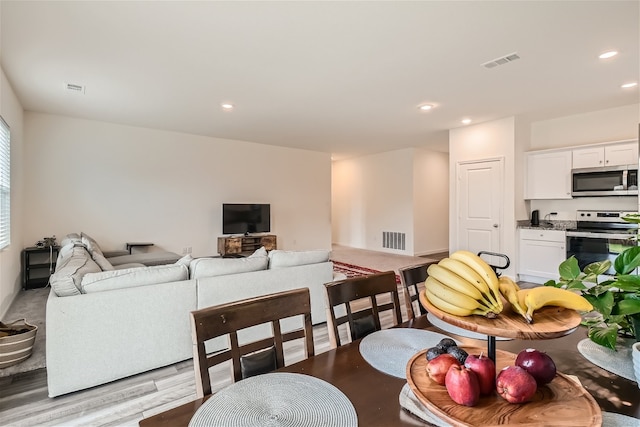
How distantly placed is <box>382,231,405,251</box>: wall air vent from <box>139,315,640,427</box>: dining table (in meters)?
6.65

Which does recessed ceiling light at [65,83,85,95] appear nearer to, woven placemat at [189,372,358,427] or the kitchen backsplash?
woven placemat at [189,372,358,427]

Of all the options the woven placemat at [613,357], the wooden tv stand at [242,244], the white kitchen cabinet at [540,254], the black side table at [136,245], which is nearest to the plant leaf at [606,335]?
the woven placemat at [613,357]

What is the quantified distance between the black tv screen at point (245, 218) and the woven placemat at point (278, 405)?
575 centimetres

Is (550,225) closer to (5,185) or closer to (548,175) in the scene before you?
(548,175)

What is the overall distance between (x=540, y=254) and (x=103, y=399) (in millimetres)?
5418

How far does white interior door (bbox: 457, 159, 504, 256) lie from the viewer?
5234 millimetres

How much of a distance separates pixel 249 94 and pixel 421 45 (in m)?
2.14

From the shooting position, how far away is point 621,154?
437 centimetres

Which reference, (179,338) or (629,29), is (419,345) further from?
(629,29)

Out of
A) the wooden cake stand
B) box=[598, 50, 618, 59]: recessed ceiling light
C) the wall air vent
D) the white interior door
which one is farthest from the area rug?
the wooden cake stand

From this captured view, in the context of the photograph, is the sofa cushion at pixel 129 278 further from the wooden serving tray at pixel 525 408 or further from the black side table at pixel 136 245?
the black side table at pixel 136 245

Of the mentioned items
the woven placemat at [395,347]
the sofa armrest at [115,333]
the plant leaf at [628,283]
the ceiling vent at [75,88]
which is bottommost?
the sofa armrest at [115,333]

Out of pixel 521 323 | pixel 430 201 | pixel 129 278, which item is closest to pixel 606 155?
pixel 430 201

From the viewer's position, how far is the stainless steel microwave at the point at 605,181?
423cm
